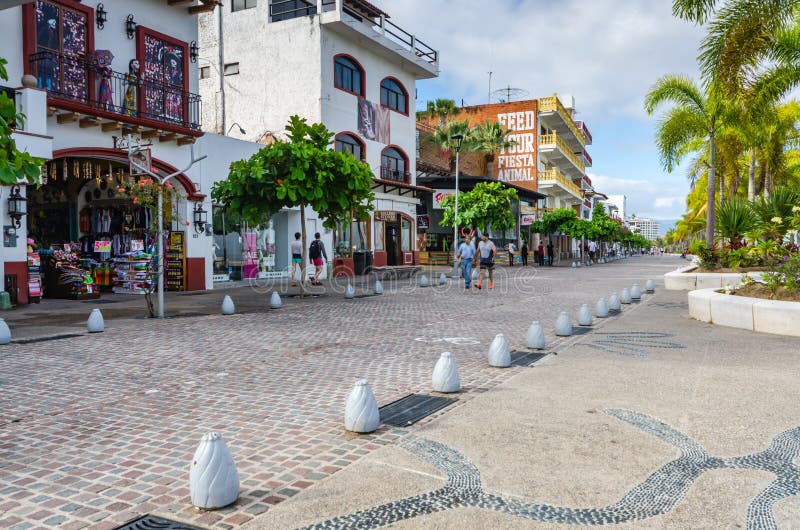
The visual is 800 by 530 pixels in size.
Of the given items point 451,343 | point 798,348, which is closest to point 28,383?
point 451,343

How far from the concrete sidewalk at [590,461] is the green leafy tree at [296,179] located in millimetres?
9007

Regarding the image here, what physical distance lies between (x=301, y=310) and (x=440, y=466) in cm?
1005

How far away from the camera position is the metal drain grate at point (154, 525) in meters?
3.17

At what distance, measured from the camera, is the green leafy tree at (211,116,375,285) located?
14266mm

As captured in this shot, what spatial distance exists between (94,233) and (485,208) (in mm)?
18661

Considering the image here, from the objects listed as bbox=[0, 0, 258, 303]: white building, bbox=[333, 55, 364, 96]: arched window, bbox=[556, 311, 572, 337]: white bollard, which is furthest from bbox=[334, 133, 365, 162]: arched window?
bbox=[556, 311, 572, 337]: white bollard

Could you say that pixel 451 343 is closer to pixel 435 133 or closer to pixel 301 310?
pixel 301 310

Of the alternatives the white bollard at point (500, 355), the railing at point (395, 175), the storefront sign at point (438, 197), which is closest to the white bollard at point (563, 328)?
the white bollard at point (500, 355)

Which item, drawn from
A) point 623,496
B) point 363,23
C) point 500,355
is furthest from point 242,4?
point 623,496

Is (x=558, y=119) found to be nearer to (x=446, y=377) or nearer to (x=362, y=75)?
(x=362, y=75)

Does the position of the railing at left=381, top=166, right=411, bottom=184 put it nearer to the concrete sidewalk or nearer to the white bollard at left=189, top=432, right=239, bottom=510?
the concrete sidewalk

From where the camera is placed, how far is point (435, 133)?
43.9 meters

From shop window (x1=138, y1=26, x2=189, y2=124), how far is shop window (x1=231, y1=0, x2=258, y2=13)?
9821 millimetres

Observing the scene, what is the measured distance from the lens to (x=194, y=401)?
19.0 ft
